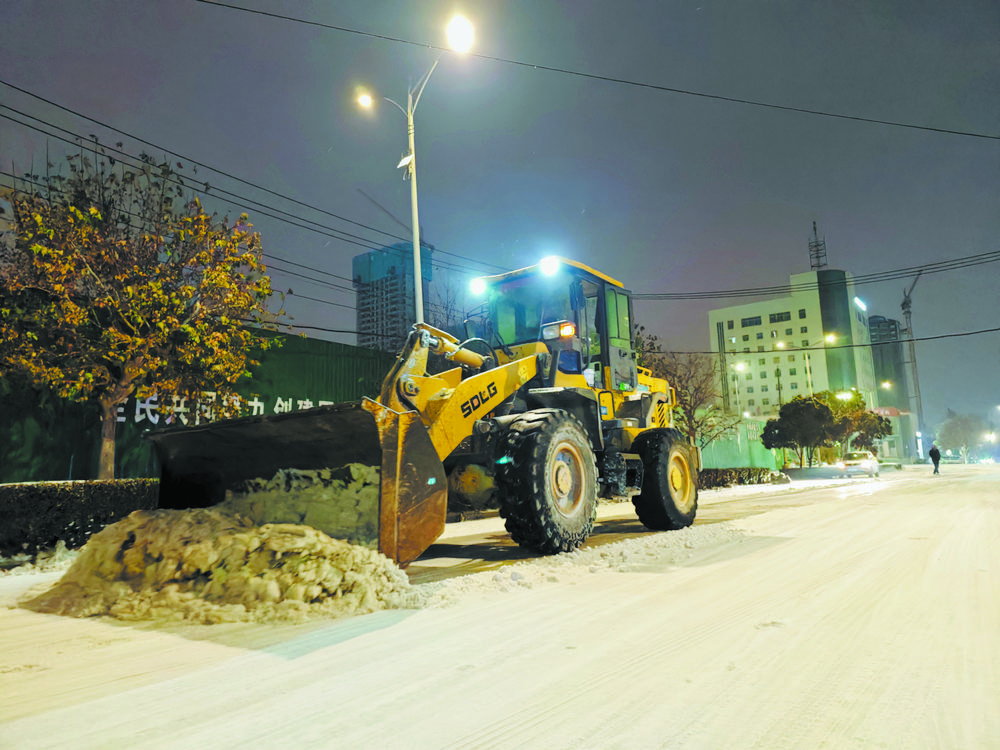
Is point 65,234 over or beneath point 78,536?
over

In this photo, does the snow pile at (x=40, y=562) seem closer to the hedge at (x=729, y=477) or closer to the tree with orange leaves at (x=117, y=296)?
the tree with orange leaves at (x=117, y=296)

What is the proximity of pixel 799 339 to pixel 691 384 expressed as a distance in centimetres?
9460

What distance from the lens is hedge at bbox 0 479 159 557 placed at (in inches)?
271

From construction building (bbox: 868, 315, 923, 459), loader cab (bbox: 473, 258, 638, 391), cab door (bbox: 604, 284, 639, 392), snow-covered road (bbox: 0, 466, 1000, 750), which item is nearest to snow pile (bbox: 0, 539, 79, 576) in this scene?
snow-covered road (bbox: 0, 466, 1000, 750)

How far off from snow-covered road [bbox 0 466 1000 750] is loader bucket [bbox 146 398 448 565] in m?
0.64

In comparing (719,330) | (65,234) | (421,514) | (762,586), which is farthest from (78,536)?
(719,330)

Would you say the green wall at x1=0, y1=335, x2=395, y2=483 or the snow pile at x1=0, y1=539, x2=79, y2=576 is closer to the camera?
the snow pile at x1=0, y1=539, x2=79, y2=576

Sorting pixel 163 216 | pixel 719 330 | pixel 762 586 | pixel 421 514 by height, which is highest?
pixel 719 330

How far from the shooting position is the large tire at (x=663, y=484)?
779 cm

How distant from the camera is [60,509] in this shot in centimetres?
731

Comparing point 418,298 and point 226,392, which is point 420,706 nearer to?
point 226,392

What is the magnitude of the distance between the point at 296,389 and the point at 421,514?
11.9 meters

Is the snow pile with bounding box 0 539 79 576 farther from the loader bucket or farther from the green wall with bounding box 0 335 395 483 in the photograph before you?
the loader bucket

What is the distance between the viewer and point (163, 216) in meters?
11.0
